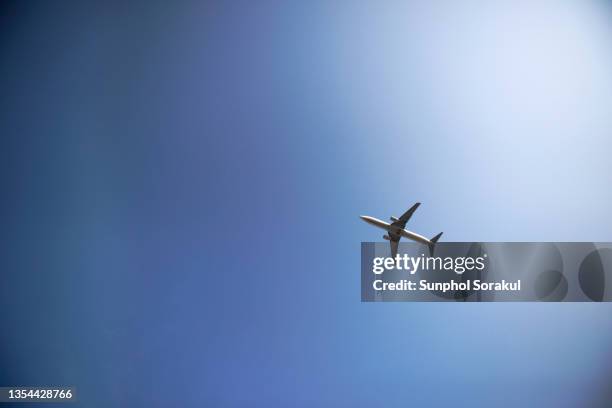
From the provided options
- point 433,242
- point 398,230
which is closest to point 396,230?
point 398,230

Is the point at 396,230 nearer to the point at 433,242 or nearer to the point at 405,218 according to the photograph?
the point at 405,218

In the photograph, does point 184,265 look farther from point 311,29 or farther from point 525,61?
point 525,61

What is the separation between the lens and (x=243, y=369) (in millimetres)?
3338

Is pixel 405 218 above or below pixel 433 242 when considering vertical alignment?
above

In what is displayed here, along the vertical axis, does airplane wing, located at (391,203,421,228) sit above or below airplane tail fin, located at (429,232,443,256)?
above

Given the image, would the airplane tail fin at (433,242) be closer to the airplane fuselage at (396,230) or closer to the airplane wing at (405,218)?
the airplane fuselage at (396,230)

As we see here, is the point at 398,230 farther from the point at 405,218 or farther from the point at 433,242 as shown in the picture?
the point at 433,242

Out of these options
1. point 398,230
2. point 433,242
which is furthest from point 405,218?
point 433,242

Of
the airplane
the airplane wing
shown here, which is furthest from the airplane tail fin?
the airplane wing

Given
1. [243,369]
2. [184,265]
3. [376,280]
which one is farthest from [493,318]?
[184,265]

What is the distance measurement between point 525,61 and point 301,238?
1771mm

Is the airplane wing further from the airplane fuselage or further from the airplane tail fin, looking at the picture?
the airplane tail fin

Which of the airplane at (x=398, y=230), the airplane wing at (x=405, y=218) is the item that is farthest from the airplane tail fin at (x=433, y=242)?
the airplane wing at (x=405, y=218)

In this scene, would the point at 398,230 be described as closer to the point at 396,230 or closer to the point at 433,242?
the point at 396,230
